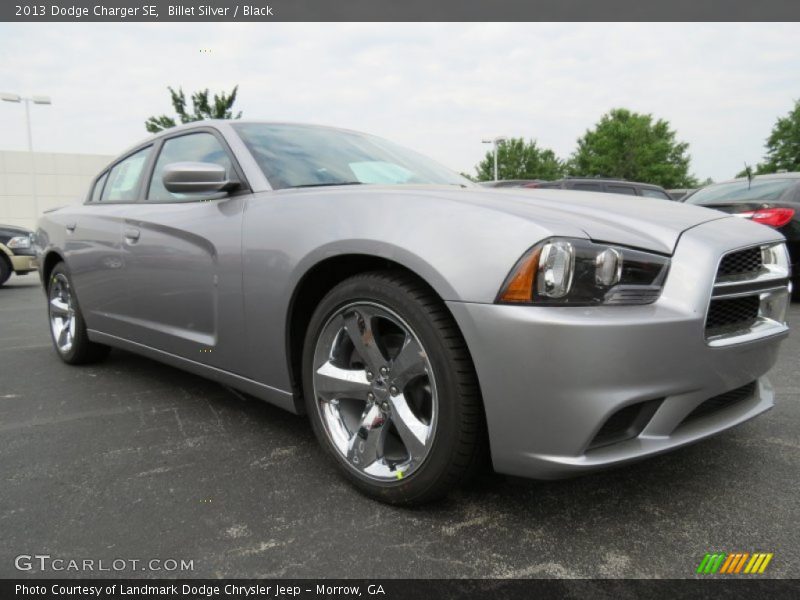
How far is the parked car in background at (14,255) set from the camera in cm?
973

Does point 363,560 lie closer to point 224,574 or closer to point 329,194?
point 224,574

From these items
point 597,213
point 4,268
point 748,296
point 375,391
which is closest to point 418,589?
point 375,391

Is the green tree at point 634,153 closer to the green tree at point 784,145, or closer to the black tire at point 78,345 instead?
the green tree at point 784,145

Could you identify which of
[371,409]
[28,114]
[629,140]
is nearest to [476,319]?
[371,409]

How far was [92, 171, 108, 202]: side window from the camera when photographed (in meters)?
3.85


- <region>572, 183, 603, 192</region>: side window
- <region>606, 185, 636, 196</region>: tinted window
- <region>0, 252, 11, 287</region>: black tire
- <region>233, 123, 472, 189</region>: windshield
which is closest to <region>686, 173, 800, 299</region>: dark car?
<region>233, 123, 472, 189</region>: windshield

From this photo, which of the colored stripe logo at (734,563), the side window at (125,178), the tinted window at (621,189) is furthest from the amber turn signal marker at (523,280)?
the tinted window at (621,189)

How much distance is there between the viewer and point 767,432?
2400mm

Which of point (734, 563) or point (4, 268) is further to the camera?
point (4, 268)

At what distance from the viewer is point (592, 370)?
1479 mm

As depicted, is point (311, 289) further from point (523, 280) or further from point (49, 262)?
point (49, 262)

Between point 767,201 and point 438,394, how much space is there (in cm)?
548

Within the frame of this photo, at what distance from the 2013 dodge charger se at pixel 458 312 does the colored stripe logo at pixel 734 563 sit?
311mm

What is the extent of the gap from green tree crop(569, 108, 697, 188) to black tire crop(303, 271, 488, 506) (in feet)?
153
